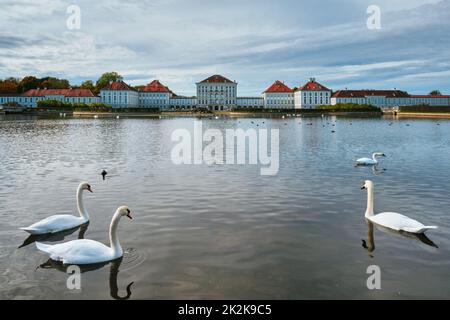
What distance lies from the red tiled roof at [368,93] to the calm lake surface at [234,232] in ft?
465

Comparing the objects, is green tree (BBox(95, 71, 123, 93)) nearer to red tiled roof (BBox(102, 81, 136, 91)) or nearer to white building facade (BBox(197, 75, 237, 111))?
red tiled roof (BBox(102, 81, 136, 91))

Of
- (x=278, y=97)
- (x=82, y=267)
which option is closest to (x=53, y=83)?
(x=278, y=97)

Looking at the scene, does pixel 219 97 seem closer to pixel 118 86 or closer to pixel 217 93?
pixel 217 93

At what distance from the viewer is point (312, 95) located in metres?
151

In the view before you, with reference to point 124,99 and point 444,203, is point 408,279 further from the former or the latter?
point 124,99

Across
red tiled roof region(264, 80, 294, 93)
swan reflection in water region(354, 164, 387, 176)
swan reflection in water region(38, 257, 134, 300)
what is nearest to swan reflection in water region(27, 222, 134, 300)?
swan reflection in water region(38, 257, 134, 300)

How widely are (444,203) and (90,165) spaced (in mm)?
12997

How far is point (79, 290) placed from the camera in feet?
18.5

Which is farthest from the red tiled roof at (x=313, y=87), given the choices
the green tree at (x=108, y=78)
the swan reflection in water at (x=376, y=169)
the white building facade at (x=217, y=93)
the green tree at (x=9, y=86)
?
the swan reflection in water at (x=376, y=169)

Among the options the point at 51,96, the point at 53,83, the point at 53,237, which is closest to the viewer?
the point at 53,237

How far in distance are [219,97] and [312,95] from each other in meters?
32.9

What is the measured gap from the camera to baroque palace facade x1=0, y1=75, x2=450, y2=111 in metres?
144

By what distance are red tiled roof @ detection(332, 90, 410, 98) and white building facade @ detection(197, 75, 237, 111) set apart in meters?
36.7
